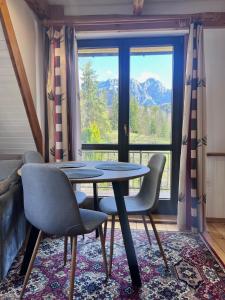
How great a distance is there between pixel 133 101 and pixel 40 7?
1.40 m

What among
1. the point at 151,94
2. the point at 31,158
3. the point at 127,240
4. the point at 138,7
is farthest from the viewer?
the point at 151,94

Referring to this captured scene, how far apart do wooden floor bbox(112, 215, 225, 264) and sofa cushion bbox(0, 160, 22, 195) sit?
1.28m

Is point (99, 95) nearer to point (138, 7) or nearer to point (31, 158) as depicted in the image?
point (138, 7)

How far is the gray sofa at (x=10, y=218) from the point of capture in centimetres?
181

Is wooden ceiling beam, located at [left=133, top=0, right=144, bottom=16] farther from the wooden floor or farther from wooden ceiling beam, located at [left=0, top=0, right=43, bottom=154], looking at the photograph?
the wooden floor

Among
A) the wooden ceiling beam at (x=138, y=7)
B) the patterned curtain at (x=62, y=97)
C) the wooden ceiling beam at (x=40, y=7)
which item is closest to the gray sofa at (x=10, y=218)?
the patterned curtain at (x=62, y=97)

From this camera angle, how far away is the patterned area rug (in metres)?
1.71

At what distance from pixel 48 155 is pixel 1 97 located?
802mm

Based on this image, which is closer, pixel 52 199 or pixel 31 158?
pixel 52 199

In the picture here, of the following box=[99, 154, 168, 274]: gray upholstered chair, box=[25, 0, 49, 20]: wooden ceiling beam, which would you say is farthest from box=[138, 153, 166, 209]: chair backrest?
box=[25, 0, 49, 20]: wooden ceiling beam

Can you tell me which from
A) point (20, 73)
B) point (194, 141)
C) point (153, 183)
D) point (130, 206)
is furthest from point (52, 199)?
point (194, 141)

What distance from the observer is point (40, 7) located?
2646 mm

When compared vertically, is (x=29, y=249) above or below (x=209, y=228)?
above

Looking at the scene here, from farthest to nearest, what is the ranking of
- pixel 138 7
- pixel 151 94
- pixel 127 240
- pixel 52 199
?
pixel 151 94, pixel 138 7, pixel 127 240, pixel 52 199
